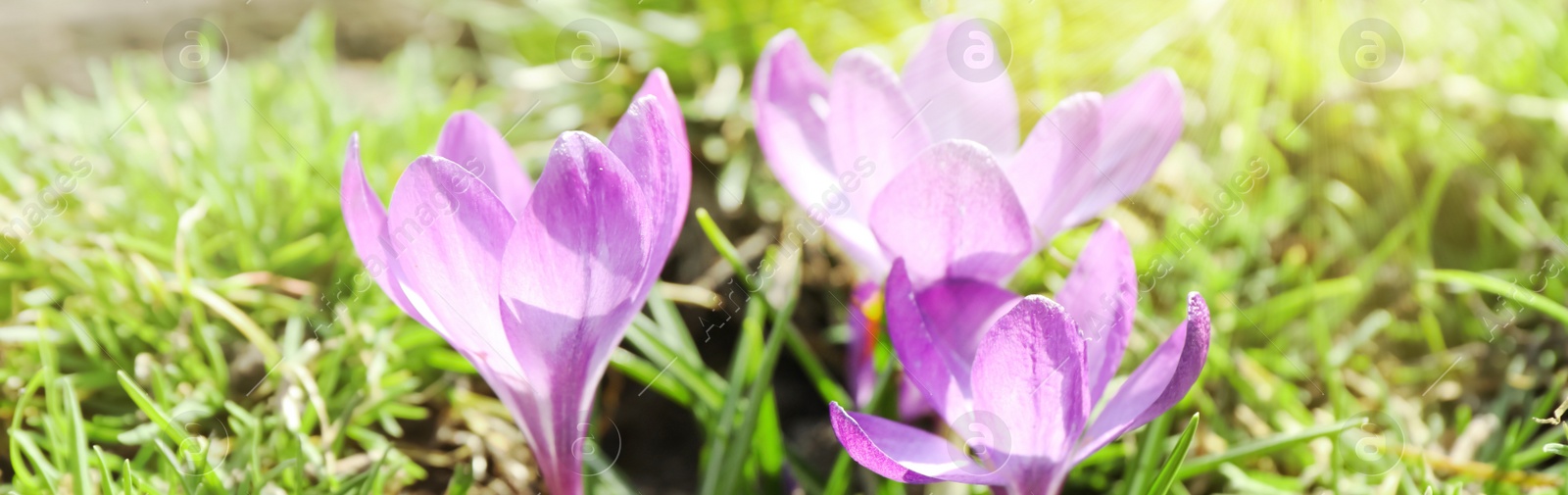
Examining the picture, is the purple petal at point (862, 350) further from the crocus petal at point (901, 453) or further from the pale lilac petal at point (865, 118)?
the crocus petal at point (901, 453)

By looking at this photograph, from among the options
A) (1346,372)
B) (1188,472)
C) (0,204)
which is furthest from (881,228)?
(0,204)

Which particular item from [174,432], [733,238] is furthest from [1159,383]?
[733,238]

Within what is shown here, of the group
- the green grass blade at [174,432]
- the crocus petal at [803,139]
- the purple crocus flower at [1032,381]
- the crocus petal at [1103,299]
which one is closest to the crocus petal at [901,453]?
the purple crocus flower at [1032,381]

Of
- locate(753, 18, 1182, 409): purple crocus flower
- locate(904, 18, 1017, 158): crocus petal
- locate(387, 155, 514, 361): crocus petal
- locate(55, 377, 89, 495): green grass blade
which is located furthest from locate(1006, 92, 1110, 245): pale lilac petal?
locate(55, 377, 89, 495): green grass blade

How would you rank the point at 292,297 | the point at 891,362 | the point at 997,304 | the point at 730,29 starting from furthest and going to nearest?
the point at 730,29, the point at 292,297, the point at 891,362, the point at 997,304

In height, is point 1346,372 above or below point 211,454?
below

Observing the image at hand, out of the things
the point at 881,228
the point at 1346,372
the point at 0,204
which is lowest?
the point at 1346,372

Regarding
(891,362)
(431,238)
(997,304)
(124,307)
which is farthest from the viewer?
(124,307)

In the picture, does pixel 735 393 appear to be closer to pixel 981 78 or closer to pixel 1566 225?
pixel 981 78
